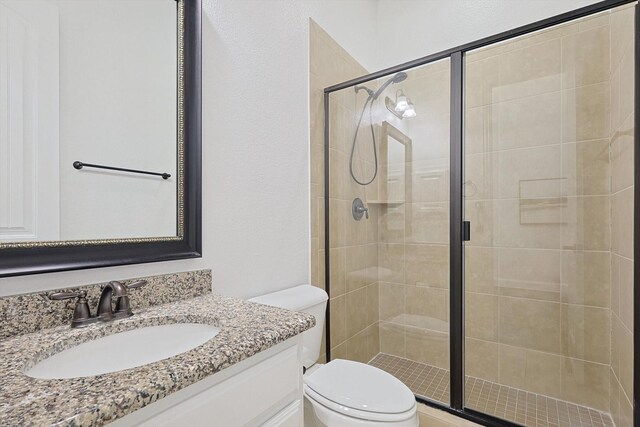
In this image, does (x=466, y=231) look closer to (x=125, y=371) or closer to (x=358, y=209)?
(x=358, y=209)

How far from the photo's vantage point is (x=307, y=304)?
56.9 inches

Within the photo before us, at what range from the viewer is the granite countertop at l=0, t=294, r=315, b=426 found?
47 centimetres

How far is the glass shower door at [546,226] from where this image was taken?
1544 millimetres

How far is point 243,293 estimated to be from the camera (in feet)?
4.54

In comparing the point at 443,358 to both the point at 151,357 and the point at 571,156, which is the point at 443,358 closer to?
the point at 571,156

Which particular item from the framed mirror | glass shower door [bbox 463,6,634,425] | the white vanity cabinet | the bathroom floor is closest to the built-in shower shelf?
glass shower door [bbox 463,6,634,425]

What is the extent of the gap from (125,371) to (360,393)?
0.91 m

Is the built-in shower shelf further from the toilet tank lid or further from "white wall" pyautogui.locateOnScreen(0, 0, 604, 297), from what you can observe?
the toilet tank lid

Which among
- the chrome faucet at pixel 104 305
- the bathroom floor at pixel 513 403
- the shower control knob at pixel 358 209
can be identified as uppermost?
the shower control knob at pixel 358 209

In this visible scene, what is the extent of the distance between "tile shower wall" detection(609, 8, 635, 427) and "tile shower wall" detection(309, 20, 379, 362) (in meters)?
1.14

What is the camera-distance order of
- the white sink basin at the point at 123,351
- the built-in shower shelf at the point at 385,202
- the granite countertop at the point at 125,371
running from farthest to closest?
the built-in shower shelf at the point at 385,202 < the white sink basin at the point at 123,351 < the granite countertop at the point at 125,371

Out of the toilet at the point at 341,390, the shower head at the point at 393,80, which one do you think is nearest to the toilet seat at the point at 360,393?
the toilet at the point at 341,390

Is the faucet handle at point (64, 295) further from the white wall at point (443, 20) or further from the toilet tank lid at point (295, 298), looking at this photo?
the white wall at point (443, 20)

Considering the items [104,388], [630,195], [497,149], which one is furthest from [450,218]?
[104,388]
